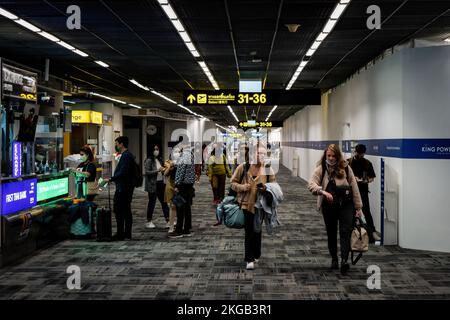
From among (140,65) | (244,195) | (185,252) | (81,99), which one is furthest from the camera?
(81,99)

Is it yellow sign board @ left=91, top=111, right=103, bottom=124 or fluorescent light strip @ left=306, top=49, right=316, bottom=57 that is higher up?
fluorescent light strip @ left=306, top=49, right=316, bottom=57

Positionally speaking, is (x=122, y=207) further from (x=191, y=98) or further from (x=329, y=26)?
(x=191, y=98)

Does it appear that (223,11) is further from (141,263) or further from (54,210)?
(54,210)

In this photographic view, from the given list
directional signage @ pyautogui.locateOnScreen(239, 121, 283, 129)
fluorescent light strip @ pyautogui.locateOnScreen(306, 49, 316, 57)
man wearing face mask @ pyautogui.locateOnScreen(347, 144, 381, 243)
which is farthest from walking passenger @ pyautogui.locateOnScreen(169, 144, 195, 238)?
directional signage @ pyautogui.locateOnScreen(239, 121, 283, 129)

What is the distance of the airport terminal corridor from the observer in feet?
16.9

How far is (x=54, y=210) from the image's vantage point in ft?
26.1

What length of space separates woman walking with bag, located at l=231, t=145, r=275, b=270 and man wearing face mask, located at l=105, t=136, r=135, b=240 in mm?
2518

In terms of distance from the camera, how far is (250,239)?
6168mm

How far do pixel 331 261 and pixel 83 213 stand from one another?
429 cm

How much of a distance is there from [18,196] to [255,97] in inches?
289

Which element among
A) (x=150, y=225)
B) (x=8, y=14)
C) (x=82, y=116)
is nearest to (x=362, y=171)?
(x=150, y=225)

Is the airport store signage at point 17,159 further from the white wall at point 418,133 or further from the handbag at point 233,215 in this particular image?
the white wall at point 418,133

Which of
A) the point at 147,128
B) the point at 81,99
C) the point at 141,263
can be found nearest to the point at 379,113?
the point at 141,263

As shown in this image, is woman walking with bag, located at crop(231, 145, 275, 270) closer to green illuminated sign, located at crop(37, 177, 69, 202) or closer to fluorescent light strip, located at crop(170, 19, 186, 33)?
fluorescent light strip, located at crop(170, 19, 186, 33)
